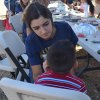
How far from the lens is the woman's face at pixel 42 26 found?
2164 millimetres

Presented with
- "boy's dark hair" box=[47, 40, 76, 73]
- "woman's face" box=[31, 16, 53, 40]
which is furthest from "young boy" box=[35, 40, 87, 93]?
"woman's face" box=[31, 16, 53, 40]

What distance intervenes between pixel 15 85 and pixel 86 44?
165cm

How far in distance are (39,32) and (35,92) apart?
90 cm

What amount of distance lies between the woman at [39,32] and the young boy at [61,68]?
493mm

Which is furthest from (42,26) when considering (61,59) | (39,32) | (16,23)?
(16,23)

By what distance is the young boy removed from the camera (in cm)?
164

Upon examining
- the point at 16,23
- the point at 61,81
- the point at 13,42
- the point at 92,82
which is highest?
the point at 61,81

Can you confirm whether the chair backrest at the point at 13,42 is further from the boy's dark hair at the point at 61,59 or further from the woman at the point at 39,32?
the boy's dark hair at the point at 61,59

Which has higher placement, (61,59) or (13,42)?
(61,59)

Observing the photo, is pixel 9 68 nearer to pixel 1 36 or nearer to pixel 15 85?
pixel 1 36

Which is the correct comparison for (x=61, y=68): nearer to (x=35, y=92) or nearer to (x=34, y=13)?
(x=35, y=92)

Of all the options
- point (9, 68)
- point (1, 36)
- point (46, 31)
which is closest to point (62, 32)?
point (46, 31)

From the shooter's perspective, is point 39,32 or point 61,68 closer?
point 61,68

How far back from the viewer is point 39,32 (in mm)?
2178
